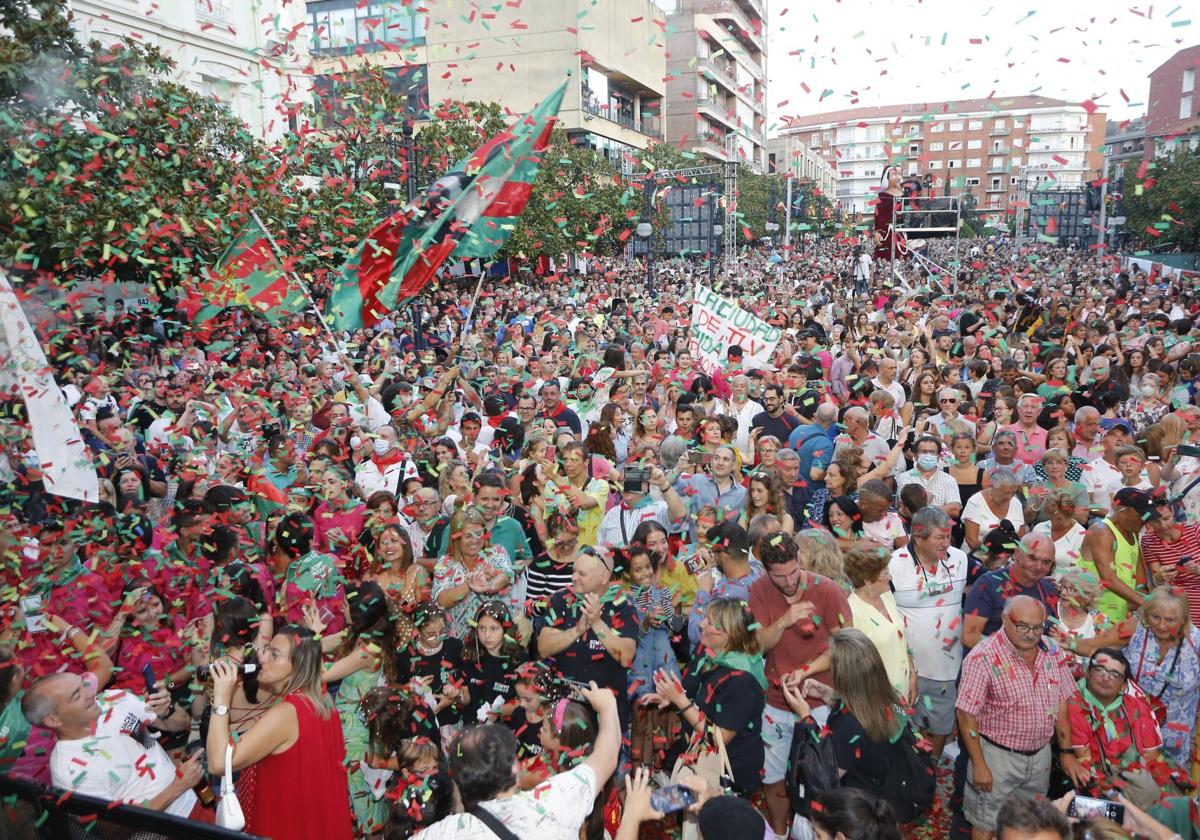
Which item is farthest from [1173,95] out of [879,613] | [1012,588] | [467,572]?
[467,572]

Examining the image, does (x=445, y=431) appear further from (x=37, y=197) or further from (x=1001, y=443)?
(x=37, y=197)

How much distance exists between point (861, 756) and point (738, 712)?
61cm

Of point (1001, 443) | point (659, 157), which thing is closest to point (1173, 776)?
point (1001, 443)

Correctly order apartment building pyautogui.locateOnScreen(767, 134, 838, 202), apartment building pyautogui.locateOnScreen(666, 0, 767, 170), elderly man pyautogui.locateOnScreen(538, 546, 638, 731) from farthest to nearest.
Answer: apartment building pyautogui.locateOnScreen(767, 134, 838, 202)
apartment building pyautogui.locateOnScreen(666, 0, 767, 170)
elderly man pyautogui.locateOnScreen(538, 546, 638, 731)

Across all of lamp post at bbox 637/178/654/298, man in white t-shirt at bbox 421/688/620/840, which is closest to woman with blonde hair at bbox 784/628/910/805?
man in white t-shirt at bbox 421/688/620/840

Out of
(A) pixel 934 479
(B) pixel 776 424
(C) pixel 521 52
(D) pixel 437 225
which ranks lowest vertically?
(A) pixel 934 479

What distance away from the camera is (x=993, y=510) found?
661 cm

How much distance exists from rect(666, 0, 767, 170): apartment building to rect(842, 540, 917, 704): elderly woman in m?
62.9

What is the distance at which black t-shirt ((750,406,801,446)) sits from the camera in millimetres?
8773

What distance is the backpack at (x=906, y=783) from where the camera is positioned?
3.94 metres

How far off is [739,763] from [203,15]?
32914 millimetres

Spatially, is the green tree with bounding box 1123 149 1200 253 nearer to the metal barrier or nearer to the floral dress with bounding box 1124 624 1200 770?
the floral dress with bounding box 1124 624 1200 770

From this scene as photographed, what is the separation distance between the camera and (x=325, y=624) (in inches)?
217

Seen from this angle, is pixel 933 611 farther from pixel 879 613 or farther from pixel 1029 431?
pixel 1029 431
